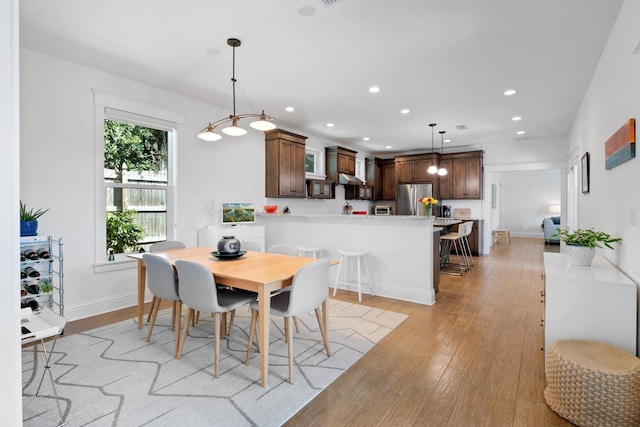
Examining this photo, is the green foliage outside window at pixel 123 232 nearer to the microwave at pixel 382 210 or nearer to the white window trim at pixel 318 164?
the white window trim at pixel 318 164

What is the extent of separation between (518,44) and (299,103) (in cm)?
278

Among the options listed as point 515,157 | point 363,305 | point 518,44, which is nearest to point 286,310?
point 363,305

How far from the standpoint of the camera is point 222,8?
2.50 metres

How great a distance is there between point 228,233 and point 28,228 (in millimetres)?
2241

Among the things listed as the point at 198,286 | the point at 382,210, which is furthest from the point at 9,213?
the point at 382,210

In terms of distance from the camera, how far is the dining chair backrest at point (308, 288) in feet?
7.40

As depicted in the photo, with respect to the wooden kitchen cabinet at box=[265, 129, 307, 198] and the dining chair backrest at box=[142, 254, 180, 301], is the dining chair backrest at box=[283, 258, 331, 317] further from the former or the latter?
the wooden kitchen cabinet at box=[265, 129, 307, 198]

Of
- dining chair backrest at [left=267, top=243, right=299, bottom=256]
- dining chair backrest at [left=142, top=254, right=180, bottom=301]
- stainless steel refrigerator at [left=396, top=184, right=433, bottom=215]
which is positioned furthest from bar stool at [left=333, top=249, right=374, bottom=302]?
stainless steel refrigerator at [left=396, top=184, right=433, bottom=215]

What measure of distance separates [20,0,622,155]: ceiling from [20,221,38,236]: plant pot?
168 centimetres

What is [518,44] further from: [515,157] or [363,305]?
[515,157]

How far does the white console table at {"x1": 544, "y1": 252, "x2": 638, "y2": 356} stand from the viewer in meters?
1.98

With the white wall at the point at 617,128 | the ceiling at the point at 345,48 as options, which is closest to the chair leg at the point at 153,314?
the ceiling at the point at 345,48

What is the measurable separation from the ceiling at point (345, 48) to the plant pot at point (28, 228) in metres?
1.68

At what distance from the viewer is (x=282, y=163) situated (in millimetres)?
5629
